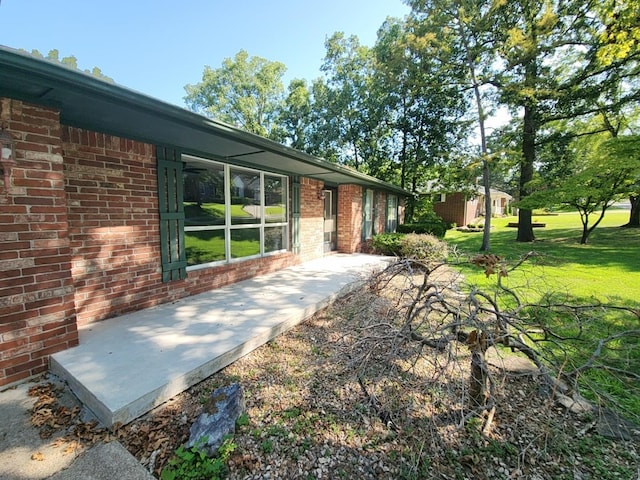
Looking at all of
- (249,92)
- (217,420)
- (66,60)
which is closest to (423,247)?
(217,420)

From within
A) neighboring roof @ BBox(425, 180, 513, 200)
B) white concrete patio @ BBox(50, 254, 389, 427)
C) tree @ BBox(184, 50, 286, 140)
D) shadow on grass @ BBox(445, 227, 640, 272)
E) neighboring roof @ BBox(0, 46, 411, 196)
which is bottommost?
white concrete patio @ BBox(50, 254, 389, 427)

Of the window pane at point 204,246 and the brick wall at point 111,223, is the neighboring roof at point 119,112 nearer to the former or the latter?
the brick wall at point 111,223

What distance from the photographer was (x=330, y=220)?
30.1ft

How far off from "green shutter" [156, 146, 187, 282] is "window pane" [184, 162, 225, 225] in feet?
0.62

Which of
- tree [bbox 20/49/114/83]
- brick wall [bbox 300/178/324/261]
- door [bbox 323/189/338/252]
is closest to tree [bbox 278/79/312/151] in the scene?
tree [bbox 20/49/114/83]

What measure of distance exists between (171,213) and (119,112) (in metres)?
1.56

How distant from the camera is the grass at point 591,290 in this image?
2.16m

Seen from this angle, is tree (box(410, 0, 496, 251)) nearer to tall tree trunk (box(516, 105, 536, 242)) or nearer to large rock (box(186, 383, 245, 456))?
tall tree trunk (box(516, 105, 536, 242))

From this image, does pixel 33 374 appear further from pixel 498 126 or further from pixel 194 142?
pixel 498 126

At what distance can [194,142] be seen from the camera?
12.8ft

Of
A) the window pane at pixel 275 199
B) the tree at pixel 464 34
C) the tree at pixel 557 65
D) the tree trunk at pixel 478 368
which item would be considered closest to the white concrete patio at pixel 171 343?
the window pane at pixel 275 199

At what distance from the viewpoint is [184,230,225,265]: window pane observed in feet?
14.7

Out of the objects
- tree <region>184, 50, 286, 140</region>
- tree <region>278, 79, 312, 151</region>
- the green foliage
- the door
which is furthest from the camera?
tree <region>184, 50, 286, 140</region>

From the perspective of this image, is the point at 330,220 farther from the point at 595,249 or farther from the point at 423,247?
the point at 595,249
